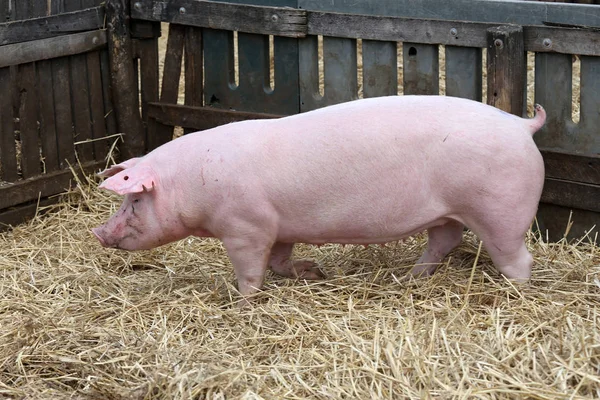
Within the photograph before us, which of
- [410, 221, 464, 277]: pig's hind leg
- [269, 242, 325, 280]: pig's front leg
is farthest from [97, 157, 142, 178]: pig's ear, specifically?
[410, 221, 464, 277]: pig's hind leg

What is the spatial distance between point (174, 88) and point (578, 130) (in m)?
2.70

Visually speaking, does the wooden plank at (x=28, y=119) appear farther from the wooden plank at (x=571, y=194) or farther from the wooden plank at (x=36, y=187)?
the wooden plank at (x=571, y=194)

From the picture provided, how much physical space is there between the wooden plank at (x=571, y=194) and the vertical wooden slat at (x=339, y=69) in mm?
1246

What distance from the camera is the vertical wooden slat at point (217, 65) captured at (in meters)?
6.49

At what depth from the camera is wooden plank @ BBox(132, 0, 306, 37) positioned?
6.05 meters

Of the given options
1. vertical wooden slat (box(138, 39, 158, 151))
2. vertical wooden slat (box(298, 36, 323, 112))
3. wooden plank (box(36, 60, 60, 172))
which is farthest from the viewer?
vertical wooden slat (box(138, 39, 158, 151))

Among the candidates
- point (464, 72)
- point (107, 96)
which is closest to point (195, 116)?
point (107, 96)

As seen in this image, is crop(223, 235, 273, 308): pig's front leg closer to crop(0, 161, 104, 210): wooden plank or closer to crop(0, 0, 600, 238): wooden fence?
crop(0, 0, 600, 238): wooden fence

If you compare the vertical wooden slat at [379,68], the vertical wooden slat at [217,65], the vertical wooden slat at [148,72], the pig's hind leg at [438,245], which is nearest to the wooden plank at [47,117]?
the vertical wooden slat at [148,72]

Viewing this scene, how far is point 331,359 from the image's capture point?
4043mm

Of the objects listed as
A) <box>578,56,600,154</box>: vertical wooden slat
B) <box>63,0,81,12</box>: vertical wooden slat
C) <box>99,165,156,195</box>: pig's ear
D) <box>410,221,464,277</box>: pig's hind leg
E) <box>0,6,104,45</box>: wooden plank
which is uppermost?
<box>63,0,81,12</box>: vertical wooden slat

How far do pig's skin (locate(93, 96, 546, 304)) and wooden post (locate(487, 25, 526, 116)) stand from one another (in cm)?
74

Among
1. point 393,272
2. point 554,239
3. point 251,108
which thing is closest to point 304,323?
point 393,272

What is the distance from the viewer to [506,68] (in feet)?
17.4
